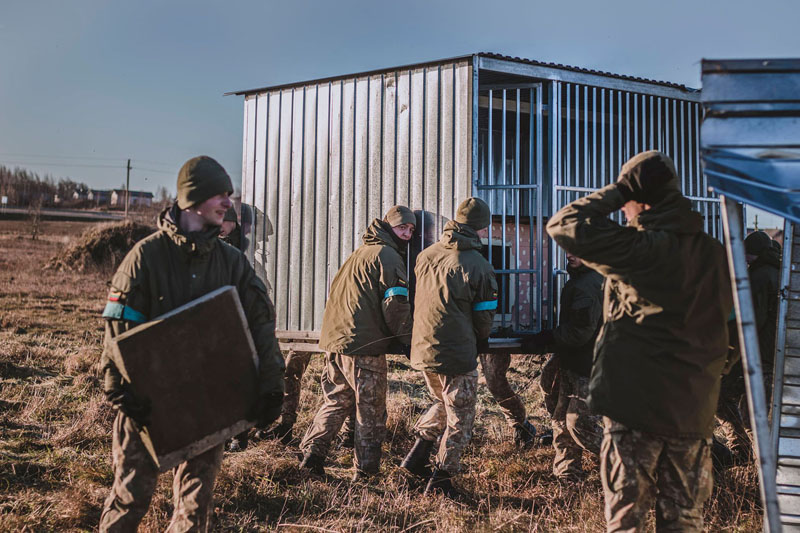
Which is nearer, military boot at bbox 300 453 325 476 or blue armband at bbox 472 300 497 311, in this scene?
blue armband at bbox 472 300 497 311

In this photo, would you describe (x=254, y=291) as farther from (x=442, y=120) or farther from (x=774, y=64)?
(x=442, y=120)

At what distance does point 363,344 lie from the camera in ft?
15.6

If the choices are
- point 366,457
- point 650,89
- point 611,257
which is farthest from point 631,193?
point 650,89

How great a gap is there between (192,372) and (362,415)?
210cm

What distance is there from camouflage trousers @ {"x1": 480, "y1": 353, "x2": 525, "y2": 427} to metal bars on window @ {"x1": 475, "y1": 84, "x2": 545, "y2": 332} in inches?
13.9

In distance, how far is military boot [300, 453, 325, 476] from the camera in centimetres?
477

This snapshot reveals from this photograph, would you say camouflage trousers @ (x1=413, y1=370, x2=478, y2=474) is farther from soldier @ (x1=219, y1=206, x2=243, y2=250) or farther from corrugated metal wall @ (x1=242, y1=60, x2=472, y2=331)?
soldier @ (x1=219, y1=206, x2=243, y2=250)

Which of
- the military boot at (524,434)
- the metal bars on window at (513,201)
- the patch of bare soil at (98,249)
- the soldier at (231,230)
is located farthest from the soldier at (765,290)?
the patch of bare soil at (98,249)

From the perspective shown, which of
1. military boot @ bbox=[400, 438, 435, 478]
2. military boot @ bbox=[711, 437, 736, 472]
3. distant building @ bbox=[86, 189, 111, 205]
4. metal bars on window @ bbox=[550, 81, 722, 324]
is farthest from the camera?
distant building @ bbox=[86, 189, 111, 205]

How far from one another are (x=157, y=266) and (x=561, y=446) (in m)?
3.41

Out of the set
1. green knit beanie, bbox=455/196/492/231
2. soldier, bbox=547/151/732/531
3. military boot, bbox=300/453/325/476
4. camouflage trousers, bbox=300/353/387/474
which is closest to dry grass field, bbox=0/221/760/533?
military boot, bbox=300/453/325/476

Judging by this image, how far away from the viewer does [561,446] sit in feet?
15.7

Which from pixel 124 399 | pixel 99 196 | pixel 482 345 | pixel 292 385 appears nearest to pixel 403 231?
pixel 482 345

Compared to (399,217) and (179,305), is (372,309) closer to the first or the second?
(399,217)
